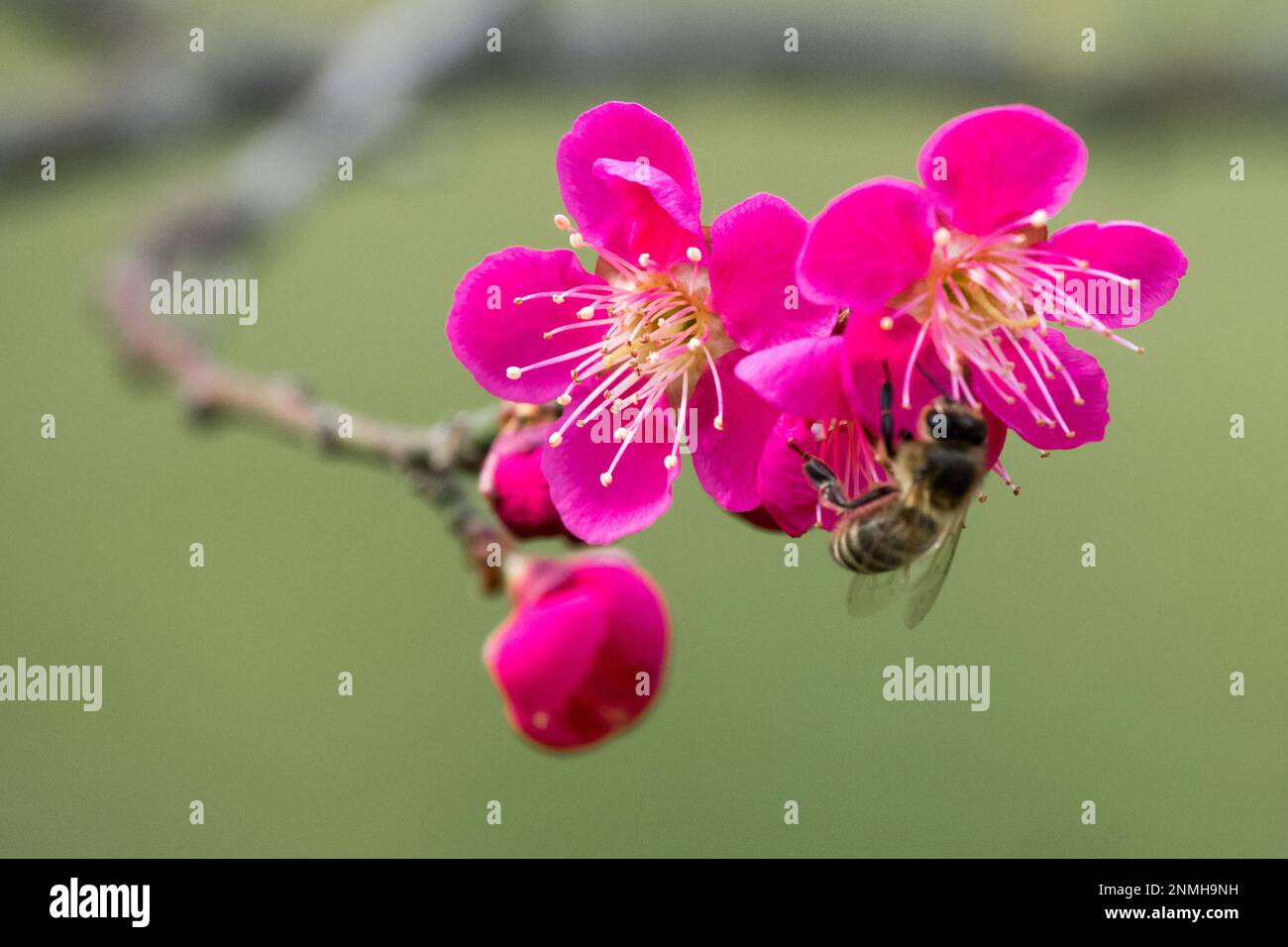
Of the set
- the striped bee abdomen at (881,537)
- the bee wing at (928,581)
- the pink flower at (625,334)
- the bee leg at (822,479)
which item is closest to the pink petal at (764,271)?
the pink flower at (625,334)

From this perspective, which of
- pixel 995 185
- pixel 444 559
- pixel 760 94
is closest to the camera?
pixel 995 185

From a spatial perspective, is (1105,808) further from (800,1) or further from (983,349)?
(983,349)

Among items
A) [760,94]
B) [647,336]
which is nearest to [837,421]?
[647,336]

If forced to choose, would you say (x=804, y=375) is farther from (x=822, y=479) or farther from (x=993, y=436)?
(x=993, y=436)

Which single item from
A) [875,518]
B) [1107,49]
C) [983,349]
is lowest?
[875,518]

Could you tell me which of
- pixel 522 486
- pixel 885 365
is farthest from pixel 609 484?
pixel 885 365

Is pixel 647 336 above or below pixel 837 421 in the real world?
above

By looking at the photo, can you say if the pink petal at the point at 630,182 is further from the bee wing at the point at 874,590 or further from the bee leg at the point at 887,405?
the bee wing at the point at 874,590
